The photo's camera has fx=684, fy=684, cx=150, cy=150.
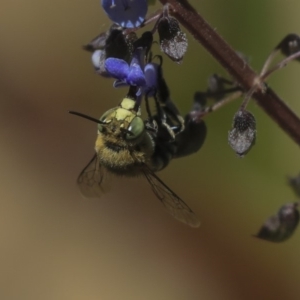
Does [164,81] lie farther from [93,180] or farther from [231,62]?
[93,180]

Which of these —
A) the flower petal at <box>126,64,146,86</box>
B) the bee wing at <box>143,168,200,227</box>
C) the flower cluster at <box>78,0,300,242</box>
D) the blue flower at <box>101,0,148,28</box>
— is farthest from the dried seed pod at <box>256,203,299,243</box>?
the blue flower at <box>101,0,148,28</box>

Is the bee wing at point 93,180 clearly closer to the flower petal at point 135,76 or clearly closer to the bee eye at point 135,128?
the bee eye at point 135,128

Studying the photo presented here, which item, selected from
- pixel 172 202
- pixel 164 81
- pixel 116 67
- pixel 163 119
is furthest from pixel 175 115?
pixel 116 67

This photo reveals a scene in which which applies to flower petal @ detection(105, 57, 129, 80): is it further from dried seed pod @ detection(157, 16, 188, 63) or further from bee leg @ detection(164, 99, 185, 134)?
bee leg @ detection(164, 99, 185, 134)

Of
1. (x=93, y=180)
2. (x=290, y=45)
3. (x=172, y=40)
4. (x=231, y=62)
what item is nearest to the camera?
(x=172, y=40)

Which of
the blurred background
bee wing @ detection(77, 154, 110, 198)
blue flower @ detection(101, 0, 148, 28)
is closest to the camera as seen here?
blue flower @ detection(101, 0, 148, 28)

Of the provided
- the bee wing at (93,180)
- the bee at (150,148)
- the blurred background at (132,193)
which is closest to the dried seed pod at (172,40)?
the bee at (150,148)

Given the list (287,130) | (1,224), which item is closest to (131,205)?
(1,224)
